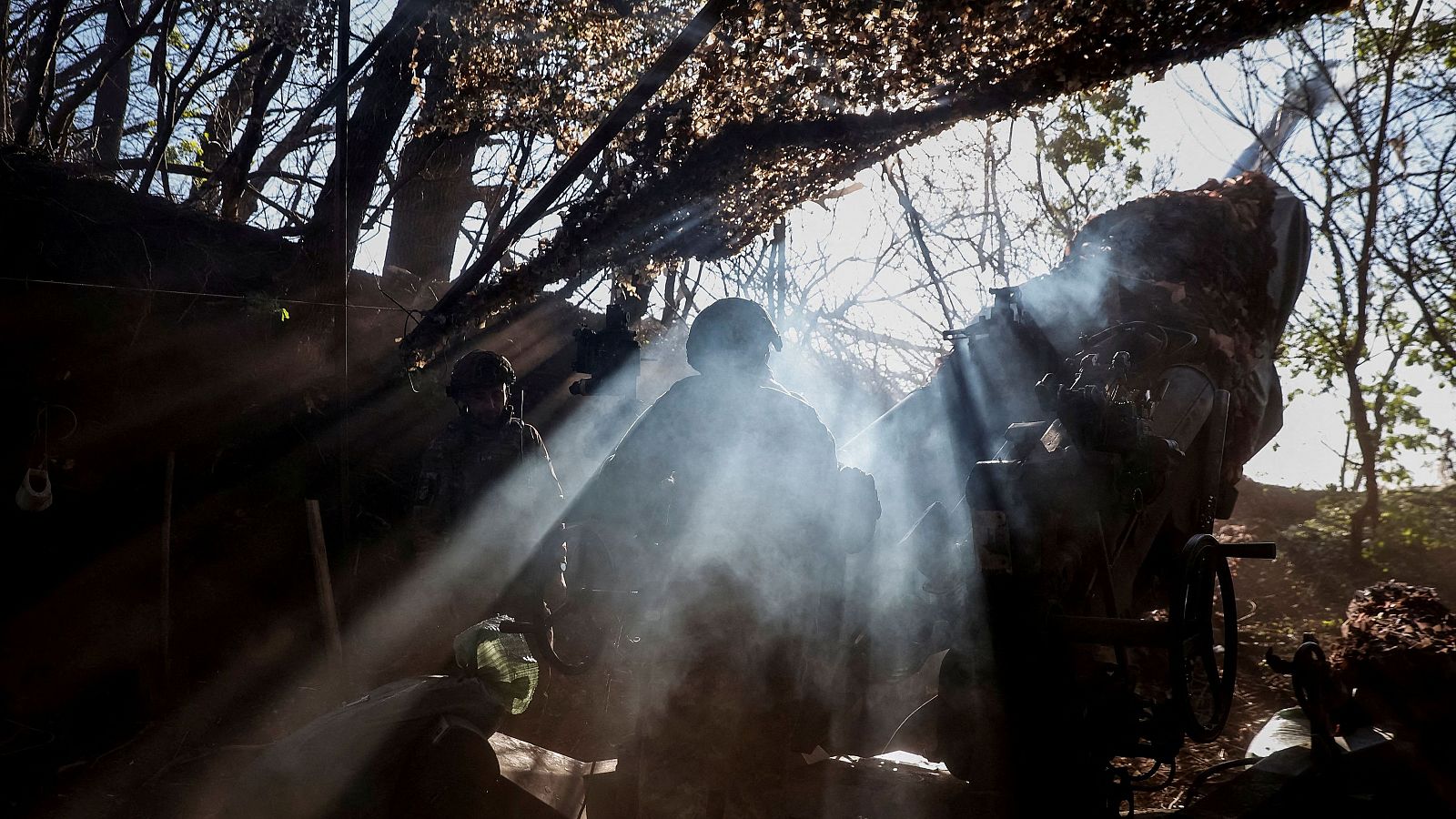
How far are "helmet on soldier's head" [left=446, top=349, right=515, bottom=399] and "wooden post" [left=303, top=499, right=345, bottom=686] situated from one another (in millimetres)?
1461

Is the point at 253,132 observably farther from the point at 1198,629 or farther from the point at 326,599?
the point at 1198,629

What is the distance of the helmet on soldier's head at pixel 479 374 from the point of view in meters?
7.32

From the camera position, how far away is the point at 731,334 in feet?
15.4

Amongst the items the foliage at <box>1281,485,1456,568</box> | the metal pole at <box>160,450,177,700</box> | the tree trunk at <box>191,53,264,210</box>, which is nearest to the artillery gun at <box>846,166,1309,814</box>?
the foliage at <box>1281,485,1456,568</box>

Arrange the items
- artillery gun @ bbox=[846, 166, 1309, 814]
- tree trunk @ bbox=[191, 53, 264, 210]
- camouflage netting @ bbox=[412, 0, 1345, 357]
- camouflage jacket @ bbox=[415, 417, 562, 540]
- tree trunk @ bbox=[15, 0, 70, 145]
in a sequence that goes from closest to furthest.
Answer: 1. artillery gun @ bbox=[846, 166, 1309, 814]
2. camouflage netting @ bbox=[412, 0, 1345, 357]
3. camouflage jacket @ bbox=[415, 417, 562, 540]
4. tree trunk @ bbox=[15, 0, 70, 145]
5. tree trunk @ bbox=[191, 53, 264, 210]

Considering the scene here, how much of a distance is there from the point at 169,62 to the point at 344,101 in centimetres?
735

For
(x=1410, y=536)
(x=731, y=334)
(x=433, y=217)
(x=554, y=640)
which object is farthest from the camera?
(x=433, y=217)

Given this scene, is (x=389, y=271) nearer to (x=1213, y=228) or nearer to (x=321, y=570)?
(x=321, y=570)

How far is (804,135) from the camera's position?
6.62 m

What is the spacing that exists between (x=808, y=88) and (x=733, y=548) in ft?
12.4

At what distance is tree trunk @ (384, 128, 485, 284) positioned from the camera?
12344 millimetres

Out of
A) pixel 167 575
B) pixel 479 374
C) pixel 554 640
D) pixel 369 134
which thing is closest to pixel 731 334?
pixel 554 640

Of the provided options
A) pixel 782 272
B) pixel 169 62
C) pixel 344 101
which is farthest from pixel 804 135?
pixel 782 272

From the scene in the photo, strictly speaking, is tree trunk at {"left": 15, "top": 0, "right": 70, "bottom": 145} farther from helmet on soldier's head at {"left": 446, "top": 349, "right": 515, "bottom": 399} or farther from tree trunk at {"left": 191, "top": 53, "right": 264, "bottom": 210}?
helmet on soldier's head at {"left": 446, "top": 349, "right": 515, "bottom": 399}
